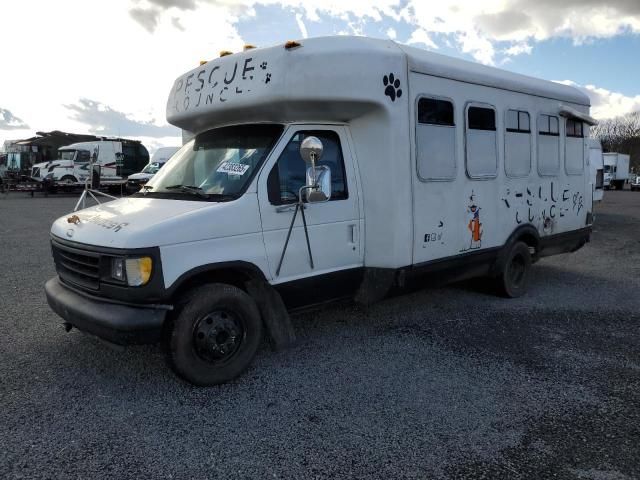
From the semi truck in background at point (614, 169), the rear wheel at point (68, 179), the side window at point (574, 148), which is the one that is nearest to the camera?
the side window at point (574, 148)

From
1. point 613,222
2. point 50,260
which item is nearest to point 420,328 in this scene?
point 50,260

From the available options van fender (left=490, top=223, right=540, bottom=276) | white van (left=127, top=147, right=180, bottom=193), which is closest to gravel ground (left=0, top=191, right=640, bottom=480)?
van fender (left=490, top=223, right=540, bottom=276)

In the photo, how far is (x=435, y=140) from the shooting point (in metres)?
5.39

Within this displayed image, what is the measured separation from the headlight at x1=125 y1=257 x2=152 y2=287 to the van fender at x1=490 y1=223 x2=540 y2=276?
4345 millimetres

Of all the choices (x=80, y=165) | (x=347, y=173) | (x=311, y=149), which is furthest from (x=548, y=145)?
(x=80, y=165)

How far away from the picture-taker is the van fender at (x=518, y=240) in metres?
6.38

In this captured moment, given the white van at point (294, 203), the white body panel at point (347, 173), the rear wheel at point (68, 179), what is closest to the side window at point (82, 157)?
the rear wheel at point (68, 179)

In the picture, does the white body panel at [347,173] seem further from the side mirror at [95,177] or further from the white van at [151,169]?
the white van at [151,169]

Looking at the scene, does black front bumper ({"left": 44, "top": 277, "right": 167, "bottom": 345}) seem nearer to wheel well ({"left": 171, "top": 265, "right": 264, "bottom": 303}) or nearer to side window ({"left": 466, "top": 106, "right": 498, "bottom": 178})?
wheel well ({"left": 171, "top": 265, "right": 264, "bottom": 303})

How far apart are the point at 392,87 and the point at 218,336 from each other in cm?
281

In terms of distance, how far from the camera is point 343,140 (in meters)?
4.94

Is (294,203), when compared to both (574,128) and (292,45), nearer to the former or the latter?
(292,45)

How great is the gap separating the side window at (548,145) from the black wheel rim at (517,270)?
1212 mm

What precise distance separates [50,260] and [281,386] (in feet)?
22.0
